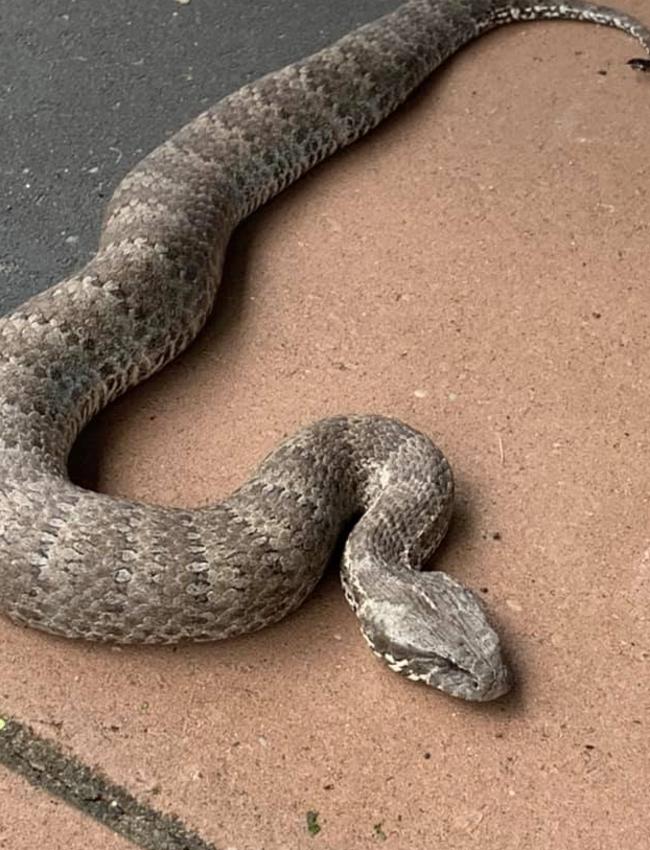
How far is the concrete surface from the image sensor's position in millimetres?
3229

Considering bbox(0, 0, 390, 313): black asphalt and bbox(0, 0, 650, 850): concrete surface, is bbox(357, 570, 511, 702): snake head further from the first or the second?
bbox(0, 0, 390, 313): black asphalt

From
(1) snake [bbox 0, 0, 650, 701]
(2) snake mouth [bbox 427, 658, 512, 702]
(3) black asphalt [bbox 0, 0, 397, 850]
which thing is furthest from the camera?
(3) black asphalt [bbox 0, 0, 397, 850]

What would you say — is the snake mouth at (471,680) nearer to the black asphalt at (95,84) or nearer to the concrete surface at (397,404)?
the concrete surface at (397,404)

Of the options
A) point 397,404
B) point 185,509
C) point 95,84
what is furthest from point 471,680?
point 95,84

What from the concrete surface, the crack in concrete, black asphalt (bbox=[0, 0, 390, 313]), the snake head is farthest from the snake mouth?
black asphalt (bbox=[0, 0, 390, 313])

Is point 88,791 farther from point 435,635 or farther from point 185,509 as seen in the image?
point 435,635

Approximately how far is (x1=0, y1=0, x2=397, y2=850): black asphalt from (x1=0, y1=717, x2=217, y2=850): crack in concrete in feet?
5.91

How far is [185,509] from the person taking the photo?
144 inches

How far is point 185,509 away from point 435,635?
0.86 meters

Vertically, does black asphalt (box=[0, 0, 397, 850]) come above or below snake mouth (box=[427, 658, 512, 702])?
above

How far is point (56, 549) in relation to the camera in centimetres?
344

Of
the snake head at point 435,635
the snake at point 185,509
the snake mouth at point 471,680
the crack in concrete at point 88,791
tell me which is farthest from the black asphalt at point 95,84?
the snake mouth at point 471,680

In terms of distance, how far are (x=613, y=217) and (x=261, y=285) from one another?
57.3 inches

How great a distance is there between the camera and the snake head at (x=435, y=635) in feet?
10.8
